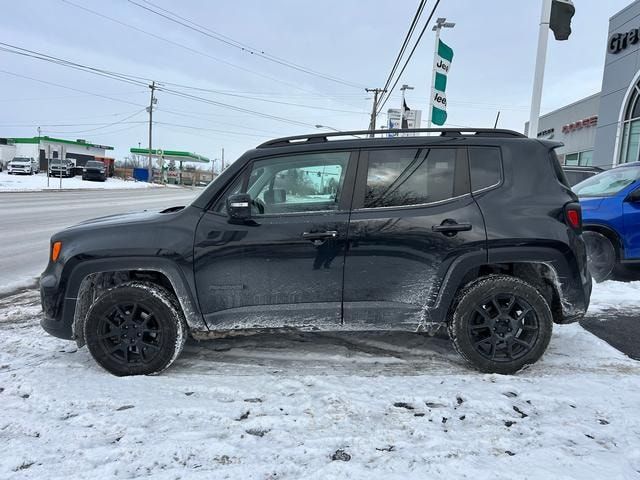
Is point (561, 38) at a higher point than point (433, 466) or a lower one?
higher

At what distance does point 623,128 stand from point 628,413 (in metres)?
17.8

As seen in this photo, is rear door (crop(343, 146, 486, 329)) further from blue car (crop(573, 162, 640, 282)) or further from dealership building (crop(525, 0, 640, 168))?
dealership building (crop(525, 0, 640, 168))

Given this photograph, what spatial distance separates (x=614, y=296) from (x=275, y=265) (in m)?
4.77

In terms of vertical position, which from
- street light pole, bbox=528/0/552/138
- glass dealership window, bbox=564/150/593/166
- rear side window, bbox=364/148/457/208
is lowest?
rear side window, bbox=364/148/457/208

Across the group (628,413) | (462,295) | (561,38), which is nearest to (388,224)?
(462,295)

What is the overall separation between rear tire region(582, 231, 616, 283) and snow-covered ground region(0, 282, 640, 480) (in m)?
2.85

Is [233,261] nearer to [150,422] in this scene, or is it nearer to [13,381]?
[150,422]

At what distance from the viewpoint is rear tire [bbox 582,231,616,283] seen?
20.7ft

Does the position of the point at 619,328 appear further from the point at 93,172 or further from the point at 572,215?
the point at 93,172

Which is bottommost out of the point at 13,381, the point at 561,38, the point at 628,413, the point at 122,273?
the point at 13,381

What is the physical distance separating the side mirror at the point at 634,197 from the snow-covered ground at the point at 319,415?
321 cm

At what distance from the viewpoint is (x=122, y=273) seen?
3592mm

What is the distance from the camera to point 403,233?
3.37 metres

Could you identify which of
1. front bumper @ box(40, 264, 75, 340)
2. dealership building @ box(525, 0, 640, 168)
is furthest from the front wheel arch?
dealership building @ box(525, 0, 640, 168)
